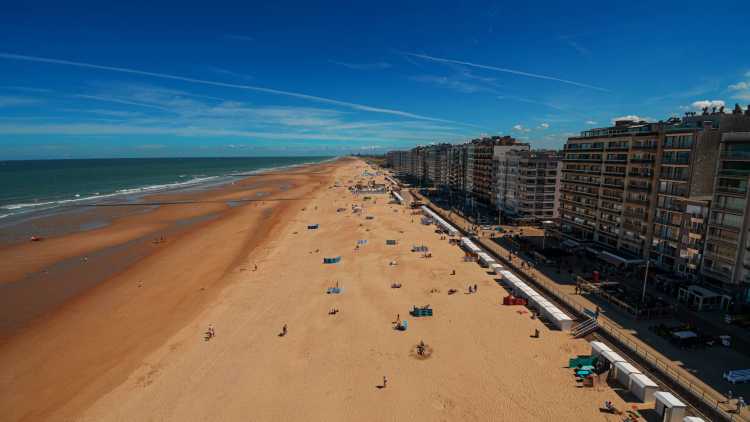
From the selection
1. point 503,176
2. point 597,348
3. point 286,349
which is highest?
point 503,176

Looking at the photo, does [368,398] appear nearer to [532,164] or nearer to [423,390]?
[423,390]

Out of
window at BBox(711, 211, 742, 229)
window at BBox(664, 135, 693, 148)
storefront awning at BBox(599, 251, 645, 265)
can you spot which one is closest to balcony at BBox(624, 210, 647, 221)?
storefront awning at BBox(599, 251, 645, 265)

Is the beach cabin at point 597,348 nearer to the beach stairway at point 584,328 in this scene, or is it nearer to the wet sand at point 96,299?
the beach stairway at point 584,328

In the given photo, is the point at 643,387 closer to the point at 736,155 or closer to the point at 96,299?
the point at 736,155

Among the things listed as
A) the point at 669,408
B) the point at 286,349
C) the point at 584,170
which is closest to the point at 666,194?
the point at 584,170

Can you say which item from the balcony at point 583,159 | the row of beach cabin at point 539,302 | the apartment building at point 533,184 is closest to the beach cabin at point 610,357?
the row of beach cabin at point 539,302

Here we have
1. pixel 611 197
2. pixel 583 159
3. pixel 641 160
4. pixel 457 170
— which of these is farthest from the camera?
pixel 457 170

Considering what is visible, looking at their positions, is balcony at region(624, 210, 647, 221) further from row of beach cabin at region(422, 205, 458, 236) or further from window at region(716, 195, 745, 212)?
row of beach cabin at region(422, 205, 458, 236)
